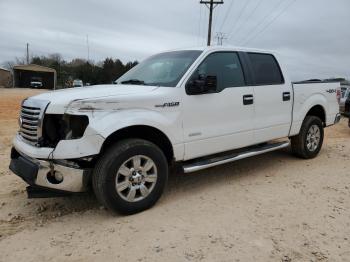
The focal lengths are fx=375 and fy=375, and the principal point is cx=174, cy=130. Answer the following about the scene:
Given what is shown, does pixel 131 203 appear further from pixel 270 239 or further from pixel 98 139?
pixel 270 239

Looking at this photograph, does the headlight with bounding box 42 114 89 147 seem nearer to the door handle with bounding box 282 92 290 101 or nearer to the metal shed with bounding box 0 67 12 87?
the door handle with bounding box 282 92 290 101

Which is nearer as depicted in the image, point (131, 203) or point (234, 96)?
point (131, 203)

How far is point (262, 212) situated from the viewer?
4305 millimetres

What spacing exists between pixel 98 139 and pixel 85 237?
100 centimetres

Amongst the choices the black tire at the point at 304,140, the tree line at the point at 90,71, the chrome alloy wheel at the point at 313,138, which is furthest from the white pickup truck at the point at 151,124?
the tree line at the point at 90,71

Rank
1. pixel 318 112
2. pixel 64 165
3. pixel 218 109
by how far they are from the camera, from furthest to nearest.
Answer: pixel 318 112 < pixel 218 109 < pixel 64 165

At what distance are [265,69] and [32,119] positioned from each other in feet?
11.8

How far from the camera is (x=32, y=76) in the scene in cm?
6331

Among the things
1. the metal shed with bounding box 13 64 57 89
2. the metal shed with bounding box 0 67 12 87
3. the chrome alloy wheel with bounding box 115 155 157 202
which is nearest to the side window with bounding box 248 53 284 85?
the chrome alloy wheel with bounding box 115 155 157 202

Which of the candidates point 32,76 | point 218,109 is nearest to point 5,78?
point 32,76

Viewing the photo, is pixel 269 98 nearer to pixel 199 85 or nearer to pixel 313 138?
pixel 199 85

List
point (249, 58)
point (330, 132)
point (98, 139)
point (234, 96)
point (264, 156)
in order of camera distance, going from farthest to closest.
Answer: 1. point (330, 132)
2. point (264, 156)
3. point (249, 58)
4. point (234, 96)
5. point (98, 139)

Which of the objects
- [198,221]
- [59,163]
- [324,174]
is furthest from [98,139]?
[324,174]

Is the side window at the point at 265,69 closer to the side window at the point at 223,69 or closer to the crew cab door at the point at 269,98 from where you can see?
the crew cab door at the point at 269,98
